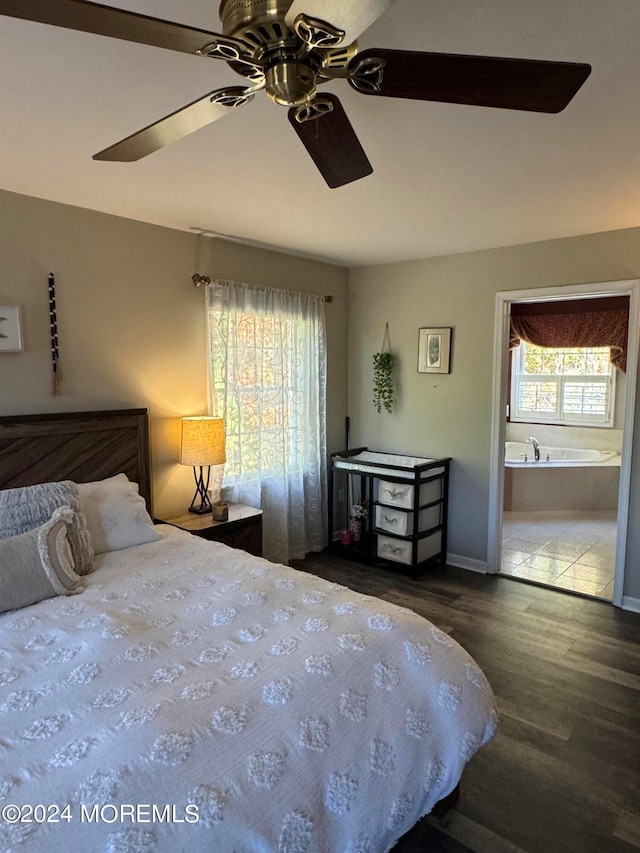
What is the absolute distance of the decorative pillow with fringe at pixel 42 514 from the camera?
2.25 meters

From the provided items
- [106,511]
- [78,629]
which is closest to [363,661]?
[78,629]

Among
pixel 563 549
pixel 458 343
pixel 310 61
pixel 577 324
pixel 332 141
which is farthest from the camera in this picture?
pixel 577 324

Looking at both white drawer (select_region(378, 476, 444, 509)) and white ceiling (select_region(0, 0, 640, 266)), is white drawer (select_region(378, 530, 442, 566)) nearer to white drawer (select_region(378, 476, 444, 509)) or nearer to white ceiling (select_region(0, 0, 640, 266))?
white drawer (select_region(378, 476, 444, 509))

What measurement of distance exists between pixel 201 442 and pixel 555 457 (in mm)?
4735

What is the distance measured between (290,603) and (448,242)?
2845mm

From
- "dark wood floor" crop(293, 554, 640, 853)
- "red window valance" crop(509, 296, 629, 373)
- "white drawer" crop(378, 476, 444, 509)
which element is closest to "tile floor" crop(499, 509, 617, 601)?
"dark wood floor" crop(293, 554, 640, 853)

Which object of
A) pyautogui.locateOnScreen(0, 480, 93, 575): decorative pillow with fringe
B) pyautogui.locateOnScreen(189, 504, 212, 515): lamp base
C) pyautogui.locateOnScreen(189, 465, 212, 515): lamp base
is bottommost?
pyautogui.locateOnScreen(189, 504, 212, 515): lamp base

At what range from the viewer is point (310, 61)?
109 centimetres

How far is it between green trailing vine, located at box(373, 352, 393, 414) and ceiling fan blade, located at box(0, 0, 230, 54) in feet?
11.5

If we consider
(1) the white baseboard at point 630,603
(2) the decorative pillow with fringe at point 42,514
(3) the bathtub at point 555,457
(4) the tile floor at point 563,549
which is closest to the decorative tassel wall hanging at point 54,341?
(2) the decorative pillow with fringe at point 42,514

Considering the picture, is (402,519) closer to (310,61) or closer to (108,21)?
(310,61)

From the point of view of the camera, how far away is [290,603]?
1.95 m

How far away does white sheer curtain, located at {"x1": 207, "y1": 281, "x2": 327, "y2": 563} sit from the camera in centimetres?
369

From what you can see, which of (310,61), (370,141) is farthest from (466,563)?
(310,61)
